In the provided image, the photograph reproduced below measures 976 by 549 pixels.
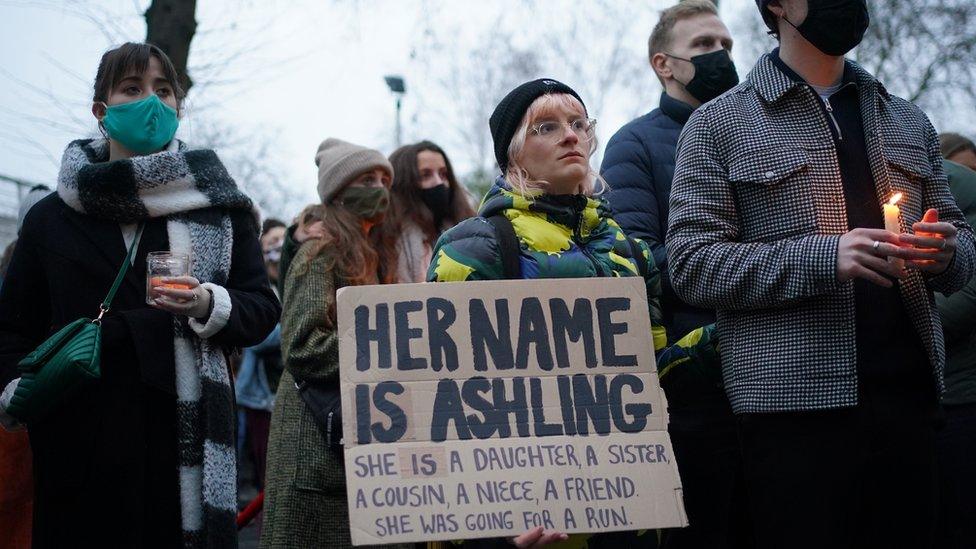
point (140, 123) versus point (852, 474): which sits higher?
point (140, 123)

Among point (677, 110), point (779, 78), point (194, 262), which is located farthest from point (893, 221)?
point (194, 262)

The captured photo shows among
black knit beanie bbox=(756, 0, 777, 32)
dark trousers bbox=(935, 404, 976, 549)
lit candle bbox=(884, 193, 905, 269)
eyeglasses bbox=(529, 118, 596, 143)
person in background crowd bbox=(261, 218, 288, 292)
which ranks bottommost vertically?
dark trousers bbox=(935, 404, 976, 549)

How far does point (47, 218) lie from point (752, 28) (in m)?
26.3

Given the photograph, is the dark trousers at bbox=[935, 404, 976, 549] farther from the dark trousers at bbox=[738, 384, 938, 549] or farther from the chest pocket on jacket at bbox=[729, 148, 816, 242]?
the chest pocket on jacket at bbox=[729, 148, 816, 242]

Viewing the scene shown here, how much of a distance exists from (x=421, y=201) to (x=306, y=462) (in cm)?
163

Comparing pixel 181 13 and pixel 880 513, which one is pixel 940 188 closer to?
pixel 880 513

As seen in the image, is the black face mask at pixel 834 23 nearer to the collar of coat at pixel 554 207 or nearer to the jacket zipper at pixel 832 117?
the jacket zipper at pixel 832 117

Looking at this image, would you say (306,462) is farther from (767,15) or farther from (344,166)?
(767,15)

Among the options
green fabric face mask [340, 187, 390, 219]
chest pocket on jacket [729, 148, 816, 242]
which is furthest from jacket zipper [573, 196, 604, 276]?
green fabric face mask [340, 187, 390, 219]

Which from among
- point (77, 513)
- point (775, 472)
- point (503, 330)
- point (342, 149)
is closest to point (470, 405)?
point (503, 330)

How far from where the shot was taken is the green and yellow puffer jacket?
3277 mm

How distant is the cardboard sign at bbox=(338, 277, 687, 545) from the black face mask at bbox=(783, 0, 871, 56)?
0.92m

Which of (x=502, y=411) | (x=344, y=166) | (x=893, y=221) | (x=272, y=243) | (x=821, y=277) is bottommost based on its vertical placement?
(x=502, y=411)

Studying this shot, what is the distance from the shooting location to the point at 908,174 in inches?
132
